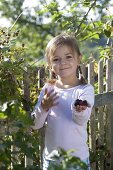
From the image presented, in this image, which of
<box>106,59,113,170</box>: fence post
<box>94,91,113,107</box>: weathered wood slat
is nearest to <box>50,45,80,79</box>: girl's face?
<box>94,91,113,107</box>: weathered wood slat

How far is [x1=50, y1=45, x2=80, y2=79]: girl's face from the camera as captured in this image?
3010 millimetres

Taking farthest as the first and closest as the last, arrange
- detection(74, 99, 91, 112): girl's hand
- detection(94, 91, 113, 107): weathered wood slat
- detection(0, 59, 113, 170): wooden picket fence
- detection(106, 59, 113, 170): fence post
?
1. detection(106, 59, 113, 170): fence post
2. detection(0, 59, 113, 170): wooden picket fence
3. detection(94, 91, 113, 107): weathered wood slat
4. detection(74, 99, 91, 112): girl's hand

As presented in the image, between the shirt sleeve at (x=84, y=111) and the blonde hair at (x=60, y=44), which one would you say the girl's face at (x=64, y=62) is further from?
the shirt sleeve at (x=84, y=111)

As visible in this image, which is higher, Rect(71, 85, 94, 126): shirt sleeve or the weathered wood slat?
the weathered wood slat

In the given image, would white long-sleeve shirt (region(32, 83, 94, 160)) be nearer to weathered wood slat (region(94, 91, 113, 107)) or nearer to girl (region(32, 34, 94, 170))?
girl (region(32, 34, 94, 170))

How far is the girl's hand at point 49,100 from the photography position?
284cm

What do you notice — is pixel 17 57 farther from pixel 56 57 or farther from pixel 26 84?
pixel 56 57

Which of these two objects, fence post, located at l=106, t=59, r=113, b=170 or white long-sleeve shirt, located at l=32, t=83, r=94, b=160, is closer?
white long-sleeve shirt, located at l=32, t=83, r=94, b=160

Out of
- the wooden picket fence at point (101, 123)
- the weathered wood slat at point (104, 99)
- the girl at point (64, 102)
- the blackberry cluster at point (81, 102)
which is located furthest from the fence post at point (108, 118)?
the blackberry cluster at point (81, 102)

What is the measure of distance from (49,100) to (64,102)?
16cm

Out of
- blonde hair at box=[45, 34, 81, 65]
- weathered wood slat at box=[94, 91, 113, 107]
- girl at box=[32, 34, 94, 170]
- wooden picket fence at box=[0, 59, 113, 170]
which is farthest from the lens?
wooden picket fence at box=[0, 59, 113, 170]

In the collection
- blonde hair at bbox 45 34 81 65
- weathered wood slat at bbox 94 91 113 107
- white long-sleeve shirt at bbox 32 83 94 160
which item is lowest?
white long-sleeve shirt at bbox 32 83 94 160

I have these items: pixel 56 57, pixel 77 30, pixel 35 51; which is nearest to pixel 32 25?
pixel 35 51

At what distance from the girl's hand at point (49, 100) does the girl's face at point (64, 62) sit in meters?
0.20
